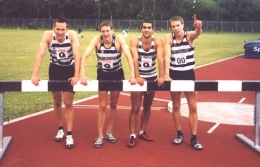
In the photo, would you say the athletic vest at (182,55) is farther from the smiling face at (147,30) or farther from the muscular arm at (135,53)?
the muscular arm at (135,53)

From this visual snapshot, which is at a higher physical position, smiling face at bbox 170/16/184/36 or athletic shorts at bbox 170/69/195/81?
smiling face at bbox 170/16/184/36

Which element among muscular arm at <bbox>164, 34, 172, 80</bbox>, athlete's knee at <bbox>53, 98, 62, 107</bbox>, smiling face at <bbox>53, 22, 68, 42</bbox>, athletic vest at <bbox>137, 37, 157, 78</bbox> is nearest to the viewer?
smiling face at <bbox>53, 22, 68, 42</bbox>

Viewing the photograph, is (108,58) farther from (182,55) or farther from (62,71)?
(182,55)

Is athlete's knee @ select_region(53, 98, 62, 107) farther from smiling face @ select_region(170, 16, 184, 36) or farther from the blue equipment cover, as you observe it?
the blue equipment cover

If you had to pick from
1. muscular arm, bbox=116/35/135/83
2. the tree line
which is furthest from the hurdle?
the tree line

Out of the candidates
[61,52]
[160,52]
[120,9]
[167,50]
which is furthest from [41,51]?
[120,9]

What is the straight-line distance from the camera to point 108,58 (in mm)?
6023

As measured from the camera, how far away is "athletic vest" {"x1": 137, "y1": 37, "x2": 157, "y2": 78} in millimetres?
6027

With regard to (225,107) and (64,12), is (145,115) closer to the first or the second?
(225,107)

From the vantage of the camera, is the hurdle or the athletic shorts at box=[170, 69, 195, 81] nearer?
the hurdle

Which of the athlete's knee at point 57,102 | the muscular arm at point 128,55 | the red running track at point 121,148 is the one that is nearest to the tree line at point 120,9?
the red running track at point 121,148

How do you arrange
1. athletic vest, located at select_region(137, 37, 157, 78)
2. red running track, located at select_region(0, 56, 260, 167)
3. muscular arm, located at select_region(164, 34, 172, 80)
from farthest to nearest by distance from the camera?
athletic vest, located at select_region(137, 37, 157, 78)
muscular arm, located at select_region(164, 34, 172, 80)
red running track, located at select_region(0, 56, 260, 167)

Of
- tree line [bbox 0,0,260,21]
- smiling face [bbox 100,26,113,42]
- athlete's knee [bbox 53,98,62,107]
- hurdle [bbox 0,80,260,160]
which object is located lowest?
athlete's knee [bbox 53,98,62,107]

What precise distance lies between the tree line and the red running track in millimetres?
77283
